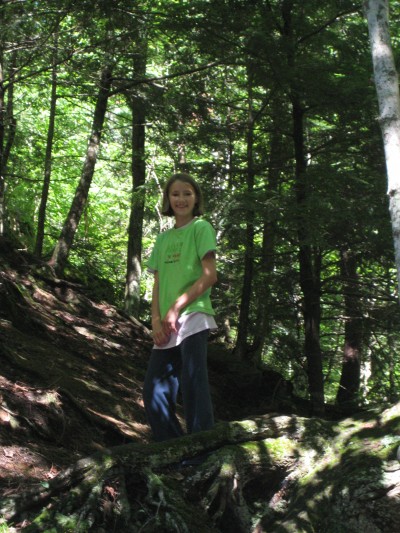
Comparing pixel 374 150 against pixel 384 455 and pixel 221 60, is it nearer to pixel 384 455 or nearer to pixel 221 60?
pixel 221 60

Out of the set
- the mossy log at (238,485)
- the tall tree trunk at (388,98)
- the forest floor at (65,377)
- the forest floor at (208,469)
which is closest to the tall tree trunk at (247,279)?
the forest floor at (65,377)

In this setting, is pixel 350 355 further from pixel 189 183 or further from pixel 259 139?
pixel 189 183

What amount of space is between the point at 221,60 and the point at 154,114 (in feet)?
8.63

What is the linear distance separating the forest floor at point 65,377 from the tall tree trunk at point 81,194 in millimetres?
609

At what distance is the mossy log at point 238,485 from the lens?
300 centimetres

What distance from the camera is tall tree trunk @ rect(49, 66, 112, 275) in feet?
36.9

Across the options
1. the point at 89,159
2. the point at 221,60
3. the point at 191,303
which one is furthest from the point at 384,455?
the point at 89,159

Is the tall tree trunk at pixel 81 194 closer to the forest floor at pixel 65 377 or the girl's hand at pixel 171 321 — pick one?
the forest floor at pixel 65 377

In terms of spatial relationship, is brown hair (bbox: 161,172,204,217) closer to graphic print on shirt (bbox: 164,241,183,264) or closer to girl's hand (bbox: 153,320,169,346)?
graphic print on shirt (bbox: 164,241,183,264)

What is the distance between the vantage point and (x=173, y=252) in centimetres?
448

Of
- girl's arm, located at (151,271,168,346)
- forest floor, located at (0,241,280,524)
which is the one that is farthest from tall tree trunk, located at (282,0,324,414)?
girl's arm, located at (151,271,168,346)

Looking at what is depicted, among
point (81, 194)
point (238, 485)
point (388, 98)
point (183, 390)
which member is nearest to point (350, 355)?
point (81, 194)

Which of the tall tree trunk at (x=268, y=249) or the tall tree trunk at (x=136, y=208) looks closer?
the tall tree trunk at (x=268, y=249)

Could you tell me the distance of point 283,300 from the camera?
1059 cm
